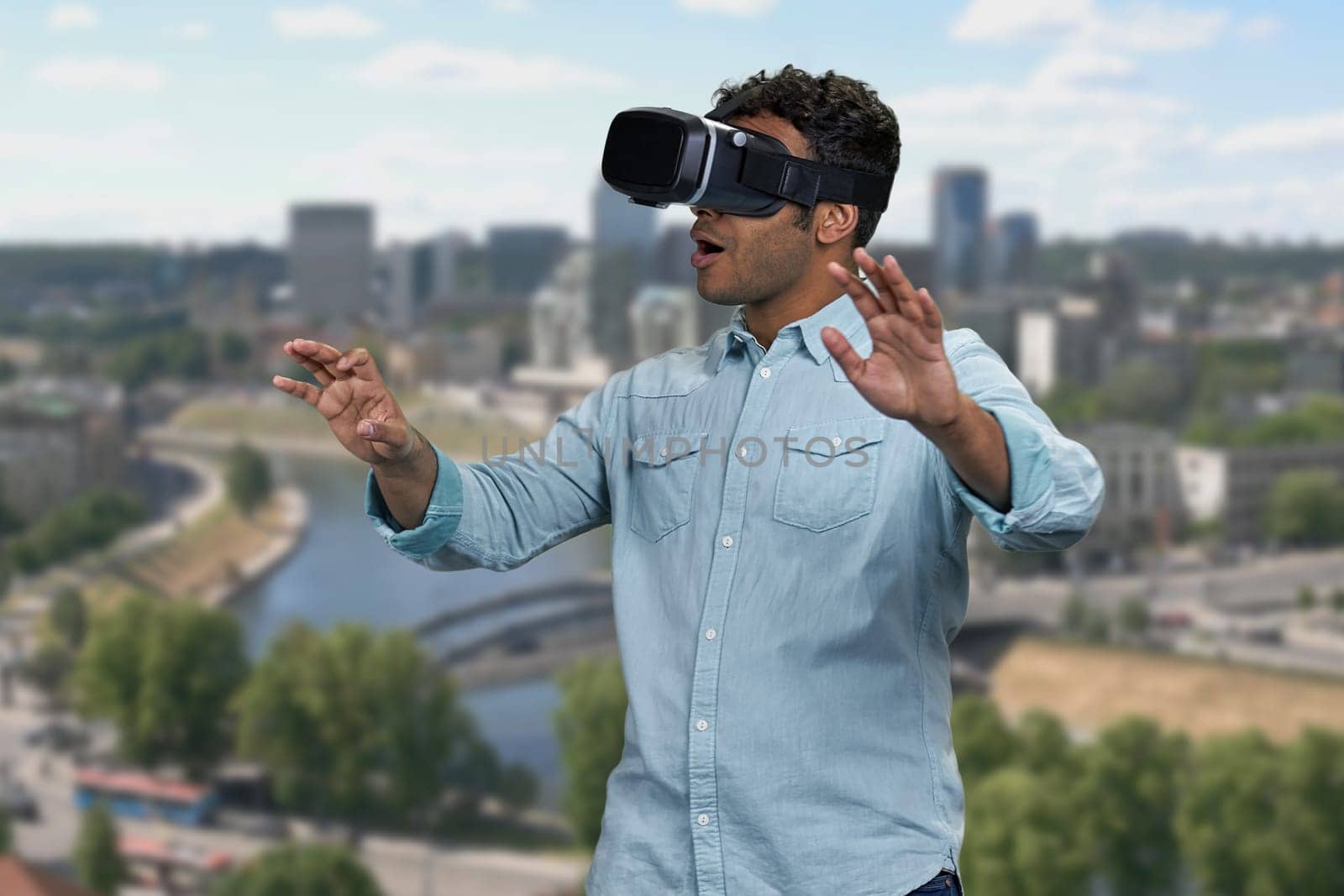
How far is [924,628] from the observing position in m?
0.93

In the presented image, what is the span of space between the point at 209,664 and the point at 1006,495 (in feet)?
56.3

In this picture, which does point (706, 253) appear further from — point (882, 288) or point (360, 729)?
point (360, 729)

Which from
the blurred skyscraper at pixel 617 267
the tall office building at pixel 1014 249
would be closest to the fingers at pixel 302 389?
the blurred skyscraper at pixel 617 267

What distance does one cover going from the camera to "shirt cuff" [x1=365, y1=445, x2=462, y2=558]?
97cm

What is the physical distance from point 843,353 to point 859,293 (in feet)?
0.09

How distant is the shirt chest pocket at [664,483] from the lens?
98cm

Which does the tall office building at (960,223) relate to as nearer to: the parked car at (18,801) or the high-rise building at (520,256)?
the high-rise building at (520,256)

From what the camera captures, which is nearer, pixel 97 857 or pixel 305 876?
pixel 305 876

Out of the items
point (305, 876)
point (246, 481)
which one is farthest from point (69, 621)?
point (305, 876)

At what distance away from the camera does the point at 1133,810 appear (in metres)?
12.7

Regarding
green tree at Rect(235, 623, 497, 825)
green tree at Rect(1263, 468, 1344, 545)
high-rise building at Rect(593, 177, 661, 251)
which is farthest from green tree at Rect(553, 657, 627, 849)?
high-rise building at Rect(593, 177, 661, 251)

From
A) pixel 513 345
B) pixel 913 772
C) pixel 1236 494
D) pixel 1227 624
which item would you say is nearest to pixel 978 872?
pixel 913 772

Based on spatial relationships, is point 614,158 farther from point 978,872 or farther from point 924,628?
point 978,872

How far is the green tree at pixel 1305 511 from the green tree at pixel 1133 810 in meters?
15.1
